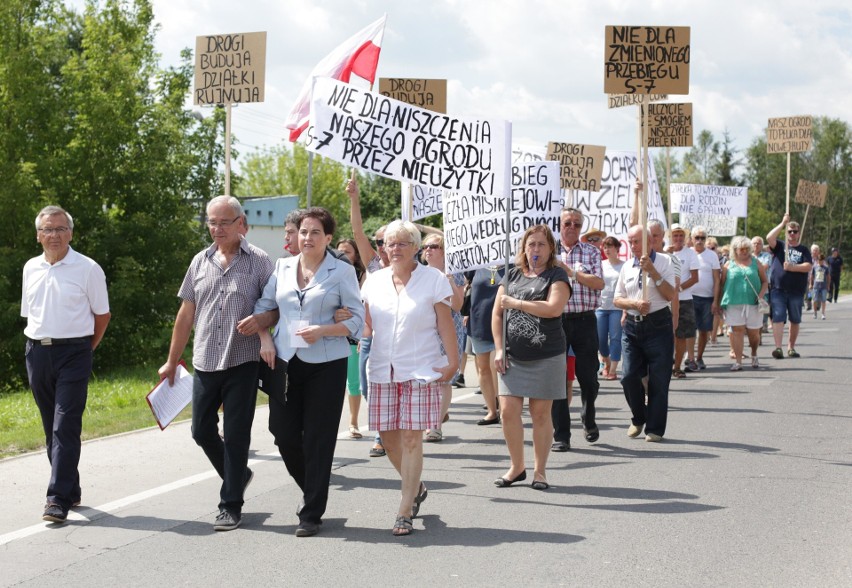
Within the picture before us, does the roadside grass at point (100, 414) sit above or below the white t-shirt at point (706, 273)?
below

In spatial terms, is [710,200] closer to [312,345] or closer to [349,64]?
[349,64]

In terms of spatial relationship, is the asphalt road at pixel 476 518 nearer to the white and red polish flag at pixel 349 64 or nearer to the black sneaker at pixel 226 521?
the black sneaker at pixel 226 521

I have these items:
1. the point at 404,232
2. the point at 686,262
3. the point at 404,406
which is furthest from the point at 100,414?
the point at 686,262

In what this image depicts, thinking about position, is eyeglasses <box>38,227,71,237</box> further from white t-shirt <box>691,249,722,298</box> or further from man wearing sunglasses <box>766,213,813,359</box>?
man wearing sunglasses <box>766,213,813,359</box>

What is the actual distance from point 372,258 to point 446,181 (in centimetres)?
104

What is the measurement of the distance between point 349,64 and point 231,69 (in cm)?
127

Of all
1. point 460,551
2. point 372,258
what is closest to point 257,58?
point 372,258

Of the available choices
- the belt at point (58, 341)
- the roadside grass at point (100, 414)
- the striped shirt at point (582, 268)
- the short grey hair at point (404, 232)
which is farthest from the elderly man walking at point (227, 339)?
the striped shirt at point (582, 268)

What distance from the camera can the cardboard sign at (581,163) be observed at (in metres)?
16.9

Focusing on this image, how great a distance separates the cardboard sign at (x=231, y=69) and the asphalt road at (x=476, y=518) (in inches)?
124

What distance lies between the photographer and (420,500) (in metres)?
7.13

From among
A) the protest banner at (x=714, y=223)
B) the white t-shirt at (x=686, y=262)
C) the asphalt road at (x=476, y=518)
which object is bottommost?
the asphalt road at (x=476, y=518)

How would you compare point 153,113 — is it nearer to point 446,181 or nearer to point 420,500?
point 446,181

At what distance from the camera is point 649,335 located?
10016mm
